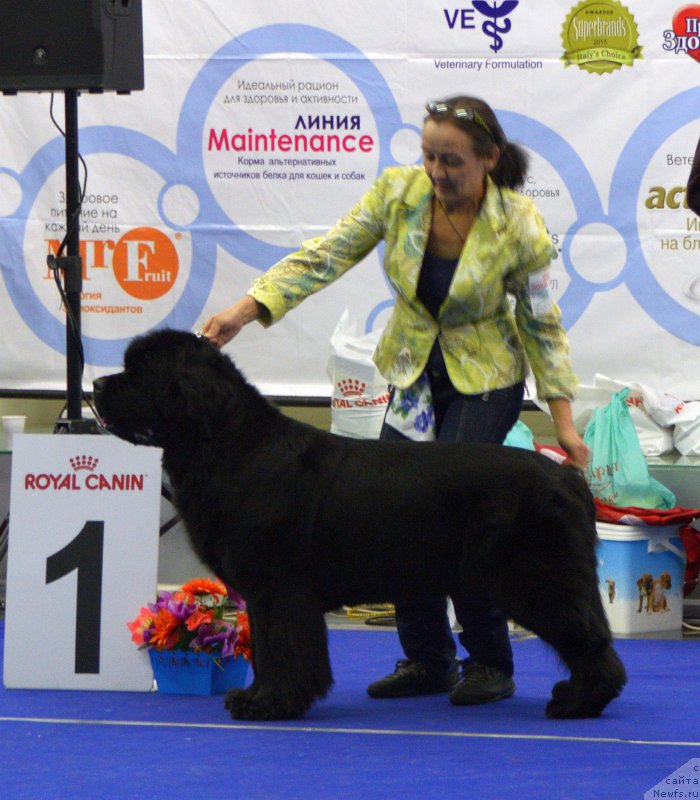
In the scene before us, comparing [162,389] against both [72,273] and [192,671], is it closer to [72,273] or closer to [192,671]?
[192,671]

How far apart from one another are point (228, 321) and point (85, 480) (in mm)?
→ 788

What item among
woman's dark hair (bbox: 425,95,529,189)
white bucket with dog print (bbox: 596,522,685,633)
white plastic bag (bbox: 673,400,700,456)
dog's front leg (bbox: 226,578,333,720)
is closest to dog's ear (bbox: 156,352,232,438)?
dog's front leg (bbox: 226,578,333,720)

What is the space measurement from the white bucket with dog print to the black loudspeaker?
254cm

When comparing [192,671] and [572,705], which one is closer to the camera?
[572,705]

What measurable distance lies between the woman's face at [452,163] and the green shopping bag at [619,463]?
2028 millimetres

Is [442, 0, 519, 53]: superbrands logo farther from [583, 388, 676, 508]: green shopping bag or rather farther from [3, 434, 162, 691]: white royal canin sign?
[3, 434, 162, 691]: white royal canin sign

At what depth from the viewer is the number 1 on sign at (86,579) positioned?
374 cm

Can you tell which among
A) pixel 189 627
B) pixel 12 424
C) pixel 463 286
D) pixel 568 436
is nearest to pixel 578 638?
pixel 568 436

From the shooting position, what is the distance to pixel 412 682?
377cm

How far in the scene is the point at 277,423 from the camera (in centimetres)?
339

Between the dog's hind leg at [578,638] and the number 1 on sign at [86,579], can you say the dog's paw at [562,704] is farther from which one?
the number 1 on sign at [86,579]

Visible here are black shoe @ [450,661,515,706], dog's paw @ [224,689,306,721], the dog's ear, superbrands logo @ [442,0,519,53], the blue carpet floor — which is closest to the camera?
the blue carpet floor

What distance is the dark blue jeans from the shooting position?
3535 millimetres

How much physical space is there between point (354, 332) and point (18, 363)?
1553mm
